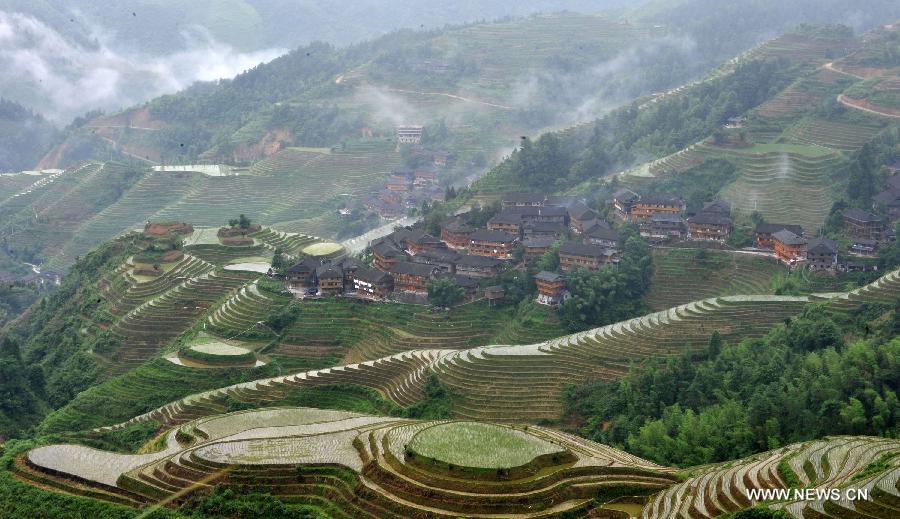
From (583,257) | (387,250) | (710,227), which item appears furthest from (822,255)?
(387,250)

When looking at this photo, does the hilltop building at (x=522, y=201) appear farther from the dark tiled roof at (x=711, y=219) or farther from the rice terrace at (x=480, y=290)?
the dark tiled roof at (x=711, y=219)

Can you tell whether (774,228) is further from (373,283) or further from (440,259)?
(373,283)

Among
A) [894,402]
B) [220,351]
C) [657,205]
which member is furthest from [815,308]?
[220,351]

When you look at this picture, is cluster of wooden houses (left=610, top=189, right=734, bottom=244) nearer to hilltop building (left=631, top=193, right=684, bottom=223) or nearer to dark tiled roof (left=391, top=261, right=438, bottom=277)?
hilltop building (left=631, top=193, right=684, bottom=223)

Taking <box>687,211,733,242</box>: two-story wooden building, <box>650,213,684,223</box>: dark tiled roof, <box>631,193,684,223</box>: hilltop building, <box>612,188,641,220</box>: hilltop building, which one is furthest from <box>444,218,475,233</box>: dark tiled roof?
<box>687,211,733,242</box>: two-story wooden building

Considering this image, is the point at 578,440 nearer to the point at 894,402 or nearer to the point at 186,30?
the point at 894,402

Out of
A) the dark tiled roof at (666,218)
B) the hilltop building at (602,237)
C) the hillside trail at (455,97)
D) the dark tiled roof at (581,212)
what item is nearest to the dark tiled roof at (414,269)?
the hilltop building at (602,237)
